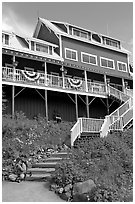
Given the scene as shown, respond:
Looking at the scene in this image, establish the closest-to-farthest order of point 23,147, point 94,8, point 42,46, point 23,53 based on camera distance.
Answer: point 23,147 → point 94,8 → point 23,53 → point 42,46

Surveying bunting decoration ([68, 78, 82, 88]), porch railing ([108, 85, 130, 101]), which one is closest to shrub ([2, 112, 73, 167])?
bunting decoration ([68, 78, 82, 88])

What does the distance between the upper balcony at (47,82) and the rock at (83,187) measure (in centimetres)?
1004

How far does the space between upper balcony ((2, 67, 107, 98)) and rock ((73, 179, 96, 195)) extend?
1004 centimetres

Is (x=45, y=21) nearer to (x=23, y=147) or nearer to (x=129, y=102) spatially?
(x=129, y=102)

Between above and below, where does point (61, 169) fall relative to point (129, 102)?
below

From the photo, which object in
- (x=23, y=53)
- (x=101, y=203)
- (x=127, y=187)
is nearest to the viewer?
(x=101, y=203)

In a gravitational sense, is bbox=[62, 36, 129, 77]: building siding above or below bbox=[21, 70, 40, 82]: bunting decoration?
above

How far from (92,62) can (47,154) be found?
13736 millimetres

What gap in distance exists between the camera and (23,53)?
15922mm

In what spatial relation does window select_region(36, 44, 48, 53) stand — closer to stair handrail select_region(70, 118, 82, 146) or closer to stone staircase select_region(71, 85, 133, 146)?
stone staircase select_region(71, 85, 133, 146)

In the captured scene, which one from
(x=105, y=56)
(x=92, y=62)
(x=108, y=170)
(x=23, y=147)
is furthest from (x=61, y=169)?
(x=105, y=56)

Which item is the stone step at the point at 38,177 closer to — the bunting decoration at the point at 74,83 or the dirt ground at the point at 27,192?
the dirt ground at the point at 27,192

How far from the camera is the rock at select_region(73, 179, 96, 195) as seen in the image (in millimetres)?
5894

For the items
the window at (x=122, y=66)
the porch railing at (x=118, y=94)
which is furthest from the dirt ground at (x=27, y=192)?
the window at (x=122, y=66)
